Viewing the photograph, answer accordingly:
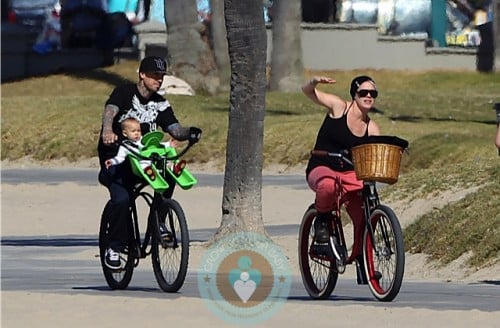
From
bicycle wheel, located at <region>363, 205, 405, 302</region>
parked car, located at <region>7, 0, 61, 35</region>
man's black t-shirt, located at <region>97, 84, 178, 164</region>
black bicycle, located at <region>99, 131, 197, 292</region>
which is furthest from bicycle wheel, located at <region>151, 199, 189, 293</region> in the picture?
parked car, located at <region>7, 0, 61, 35</region>

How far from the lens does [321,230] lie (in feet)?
37.8

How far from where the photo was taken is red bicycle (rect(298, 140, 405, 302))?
10.7 meters

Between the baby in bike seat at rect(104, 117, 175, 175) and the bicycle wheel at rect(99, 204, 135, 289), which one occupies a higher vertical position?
the baby in bike seat at rect(104, 117, 175, 175)

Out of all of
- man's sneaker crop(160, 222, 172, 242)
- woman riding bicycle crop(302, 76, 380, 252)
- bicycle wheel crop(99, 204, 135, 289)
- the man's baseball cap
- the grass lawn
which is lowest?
the grass lawn

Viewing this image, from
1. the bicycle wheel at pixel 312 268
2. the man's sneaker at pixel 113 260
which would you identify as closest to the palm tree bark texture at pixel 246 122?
the man's sneaker at pixel 113 260

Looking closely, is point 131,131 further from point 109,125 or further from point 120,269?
point 120,269

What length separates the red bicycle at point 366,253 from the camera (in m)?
10.7

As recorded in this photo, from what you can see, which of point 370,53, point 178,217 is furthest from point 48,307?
point 370,53

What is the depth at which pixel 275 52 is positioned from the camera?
3462cm

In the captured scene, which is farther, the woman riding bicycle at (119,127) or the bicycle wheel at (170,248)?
the woman riding bicycle at (119,127)

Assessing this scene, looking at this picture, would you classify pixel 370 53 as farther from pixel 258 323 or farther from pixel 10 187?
pixel 258 323

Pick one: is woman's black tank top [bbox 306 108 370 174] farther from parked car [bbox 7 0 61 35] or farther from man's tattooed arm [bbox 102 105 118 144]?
parked car [bbox 7 0 61 35]
